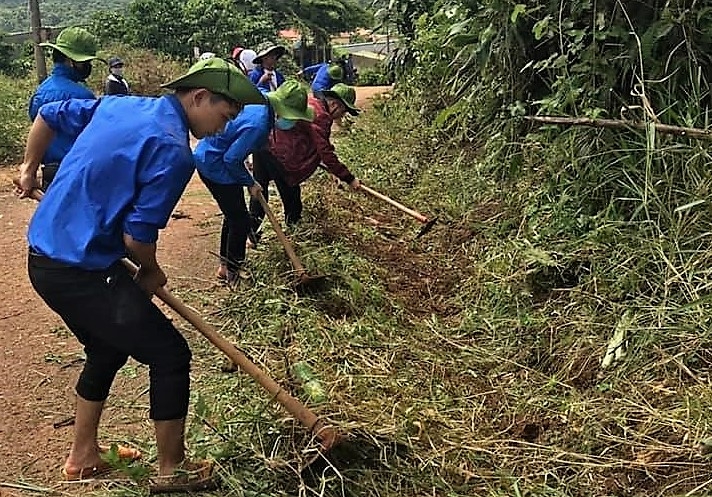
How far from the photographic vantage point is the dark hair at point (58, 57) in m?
5.18

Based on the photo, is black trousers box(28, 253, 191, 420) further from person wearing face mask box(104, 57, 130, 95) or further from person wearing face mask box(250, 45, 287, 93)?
person wearing face mask box(104, 57, 130, 95)

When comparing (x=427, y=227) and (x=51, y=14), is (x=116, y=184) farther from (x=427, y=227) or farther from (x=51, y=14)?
(x=51, y=14)

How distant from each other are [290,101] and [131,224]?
271 centimetres

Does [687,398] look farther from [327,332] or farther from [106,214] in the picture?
[106,214]

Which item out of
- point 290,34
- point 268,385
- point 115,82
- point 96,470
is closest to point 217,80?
point 268,385

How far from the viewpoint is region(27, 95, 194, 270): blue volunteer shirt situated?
274 centimetres

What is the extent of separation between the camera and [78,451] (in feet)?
10.8

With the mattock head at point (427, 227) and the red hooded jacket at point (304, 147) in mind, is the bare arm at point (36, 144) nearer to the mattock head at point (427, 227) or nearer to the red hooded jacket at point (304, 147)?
the red hooded jacket at point (304, 147)

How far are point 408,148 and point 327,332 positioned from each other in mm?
5327

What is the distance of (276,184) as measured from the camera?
613cm

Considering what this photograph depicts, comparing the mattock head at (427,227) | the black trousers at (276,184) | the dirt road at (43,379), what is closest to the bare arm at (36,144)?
the dirt road at (43,379)

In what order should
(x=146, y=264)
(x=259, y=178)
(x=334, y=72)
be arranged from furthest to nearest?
(x=334, y=72)
(x=259, y=178)
(x=146, y=264)

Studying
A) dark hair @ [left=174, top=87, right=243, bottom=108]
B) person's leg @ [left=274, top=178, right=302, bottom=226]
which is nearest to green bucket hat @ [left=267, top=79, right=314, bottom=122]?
→ person's leg @ [left=274, top=178, right=302, bottom=226]

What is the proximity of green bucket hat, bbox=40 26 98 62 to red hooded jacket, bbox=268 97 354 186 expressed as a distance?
51.6 inches
